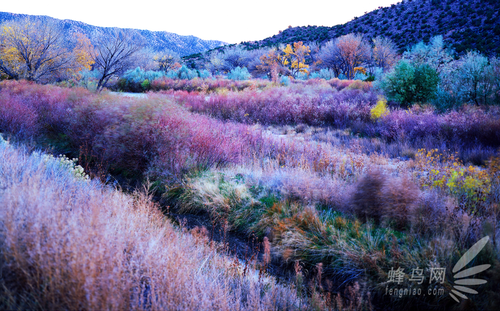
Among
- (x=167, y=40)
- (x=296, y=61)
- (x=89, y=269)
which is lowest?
(x=89, y=269)

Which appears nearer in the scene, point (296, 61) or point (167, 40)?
point (296, 61)

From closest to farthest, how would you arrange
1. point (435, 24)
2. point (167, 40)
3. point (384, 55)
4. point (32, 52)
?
point (32, 52), point (384, 55), point (435, 24), point (167, 40)

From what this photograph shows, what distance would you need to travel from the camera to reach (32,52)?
20250mm

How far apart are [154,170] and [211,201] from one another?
202 cm

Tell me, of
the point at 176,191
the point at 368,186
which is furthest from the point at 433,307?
the point at 176,191

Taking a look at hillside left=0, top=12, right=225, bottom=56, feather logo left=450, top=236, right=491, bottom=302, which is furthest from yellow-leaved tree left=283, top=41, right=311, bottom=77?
hillside left=0, top=12, right=225, bottom=56

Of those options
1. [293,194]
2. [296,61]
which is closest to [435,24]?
[296,61]

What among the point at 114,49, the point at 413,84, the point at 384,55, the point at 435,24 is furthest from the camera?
the point at 435,24

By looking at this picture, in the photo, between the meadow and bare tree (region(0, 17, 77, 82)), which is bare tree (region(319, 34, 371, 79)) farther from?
bare tree (region(0, 17, 77, 82))

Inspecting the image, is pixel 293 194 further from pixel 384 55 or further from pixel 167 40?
pixel 167 40

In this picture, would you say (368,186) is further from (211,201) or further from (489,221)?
(211,201)

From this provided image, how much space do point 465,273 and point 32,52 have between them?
27818mm

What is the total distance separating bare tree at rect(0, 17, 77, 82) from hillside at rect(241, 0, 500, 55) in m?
37.4

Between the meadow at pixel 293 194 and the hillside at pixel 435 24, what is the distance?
24079 mm
